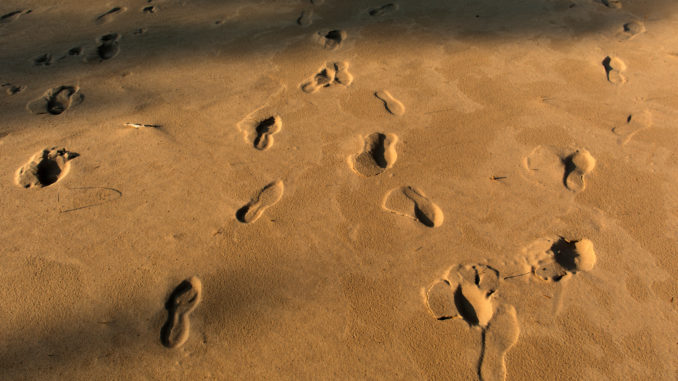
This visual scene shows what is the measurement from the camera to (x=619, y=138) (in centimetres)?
195

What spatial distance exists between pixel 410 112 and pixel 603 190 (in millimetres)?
948

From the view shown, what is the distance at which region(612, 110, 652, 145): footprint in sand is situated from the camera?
1958 millimetres

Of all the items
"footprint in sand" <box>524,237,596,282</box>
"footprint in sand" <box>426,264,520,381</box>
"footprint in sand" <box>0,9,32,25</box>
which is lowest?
"footprint in sand" <box>426,264,520,381</box>

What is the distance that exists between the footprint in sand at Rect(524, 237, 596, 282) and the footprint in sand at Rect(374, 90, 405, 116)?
956 mm

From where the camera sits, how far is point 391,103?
2195mm

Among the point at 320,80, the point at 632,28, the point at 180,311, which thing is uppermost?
the point at 632,28

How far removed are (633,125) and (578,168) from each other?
473mm

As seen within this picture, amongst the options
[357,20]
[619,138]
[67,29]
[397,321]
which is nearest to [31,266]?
[397,321]

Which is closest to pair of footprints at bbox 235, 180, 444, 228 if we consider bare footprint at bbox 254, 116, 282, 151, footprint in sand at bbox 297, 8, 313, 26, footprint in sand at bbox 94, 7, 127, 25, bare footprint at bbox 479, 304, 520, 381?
bare footprint at bbox 254, 116, 282, 151

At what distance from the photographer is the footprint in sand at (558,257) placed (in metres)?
1.48

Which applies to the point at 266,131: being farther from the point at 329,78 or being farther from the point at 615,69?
the point at 615,69

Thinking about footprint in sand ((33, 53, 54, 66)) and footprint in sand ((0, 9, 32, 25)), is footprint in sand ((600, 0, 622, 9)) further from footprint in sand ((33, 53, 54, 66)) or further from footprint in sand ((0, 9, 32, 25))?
footprint in sand ((0, 9, 32, 25))

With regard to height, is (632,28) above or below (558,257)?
above

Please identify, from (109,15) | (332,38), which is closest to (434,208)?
(332,38)
